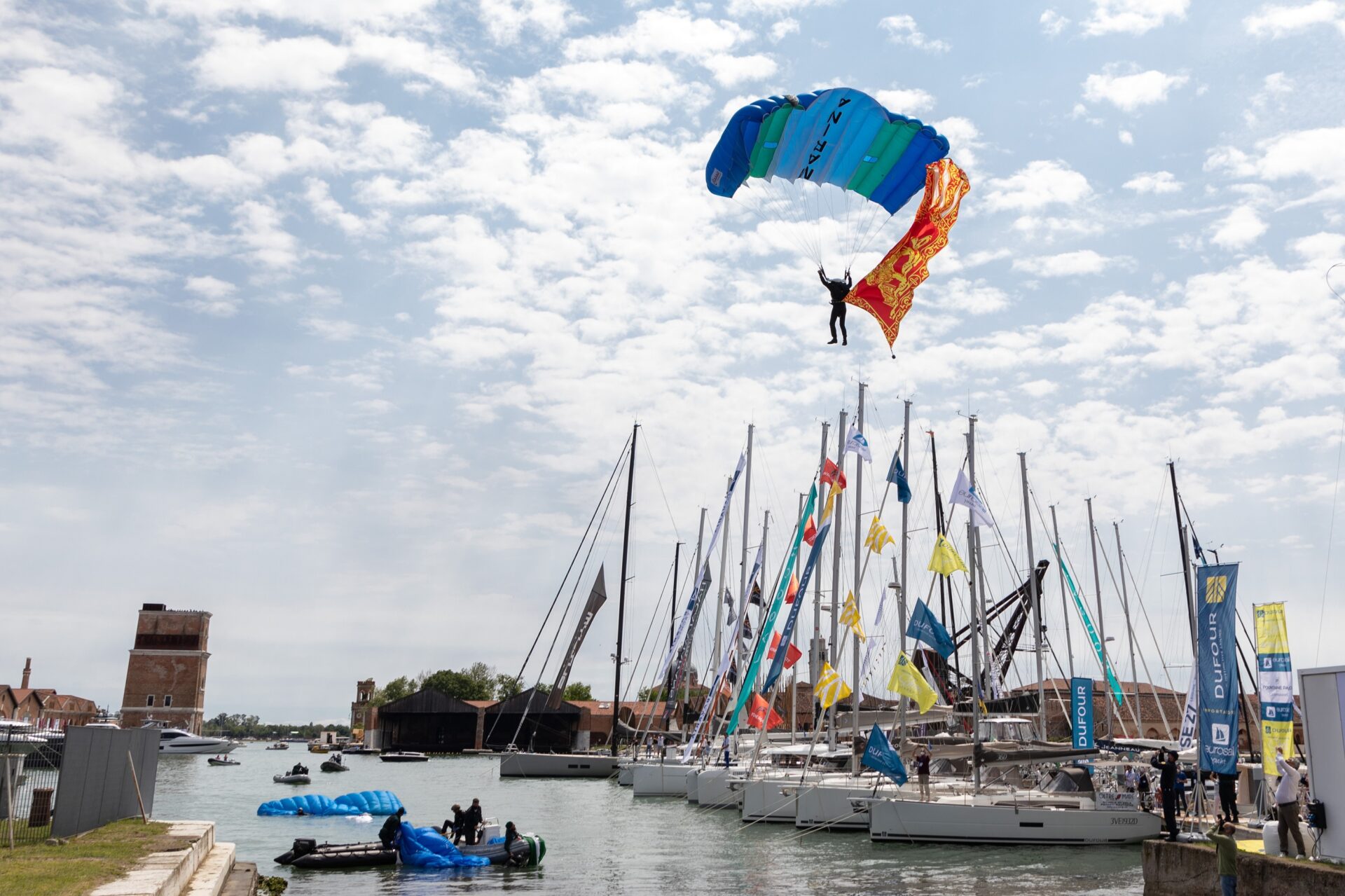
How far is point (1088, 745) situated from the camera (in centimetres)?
2995

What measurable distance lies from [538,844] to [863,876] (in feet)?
26.5

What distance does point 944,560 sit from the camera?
3366 centimetres

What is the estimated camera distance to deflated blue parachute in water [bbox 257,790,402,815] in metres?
41.0

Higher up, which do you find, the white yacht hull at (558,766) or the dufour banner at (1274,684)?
the dufour banner at (1274,684)

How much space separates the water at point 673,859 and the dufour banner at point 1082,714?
9.35ft

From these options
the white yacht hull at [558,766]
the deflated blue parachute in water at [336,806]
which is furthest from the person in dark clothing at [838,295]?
the white yacht hull at [558,766]

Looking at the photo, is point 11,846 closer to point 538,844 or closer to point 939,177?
point 538,844

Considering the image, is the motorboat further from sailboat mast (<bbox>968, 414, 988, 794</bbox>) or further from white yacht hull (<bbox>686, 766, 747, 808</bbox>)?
sailboat mast (<bbox>968, 414, 988, 794</bbox>)

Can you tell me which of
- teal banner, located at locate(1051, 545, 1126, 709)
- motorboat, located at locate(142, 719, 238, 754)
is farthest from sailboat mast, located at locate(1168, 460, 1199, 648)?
motorboat, located at locate(142, 719, 238, 754)

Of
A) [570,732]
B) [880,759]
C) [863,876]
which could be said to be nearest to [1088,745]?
[880,759]

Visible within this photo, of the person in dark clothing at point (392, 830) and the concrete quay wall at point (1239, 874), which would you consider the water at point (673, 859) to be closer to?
the person in dark clothing at point (392, 830)

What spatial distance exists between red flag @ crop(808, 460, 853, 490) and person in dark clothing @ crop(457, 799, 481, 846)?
16.3 metres

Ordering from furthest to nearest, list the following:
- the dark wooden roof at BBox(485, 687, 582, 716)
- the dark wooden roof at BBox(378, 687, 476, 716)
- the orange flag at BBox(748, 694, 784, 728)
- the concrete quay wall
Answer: the dark wooden roof at BBox(378, 687, 476, 716) < the dark wooden roof at BBox(485, 687, 582, 716) < the orange flag at BBox(748, 694, 784, 728) < the concrete quay wall

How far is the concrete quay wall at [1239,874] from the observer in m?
13.8
